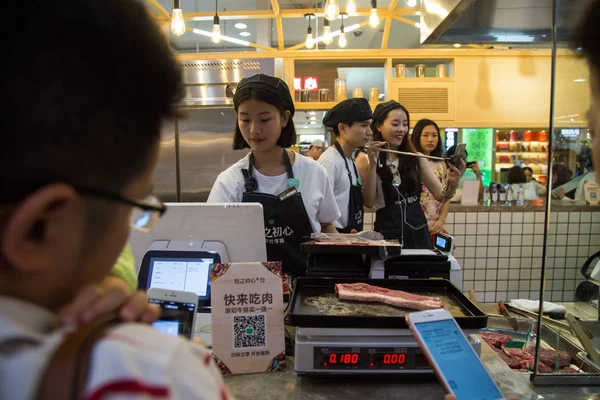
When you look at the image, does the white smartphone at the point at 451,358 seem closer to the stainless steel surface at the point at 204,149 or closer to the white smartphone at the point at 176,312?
the white smartphone at the point at 176,312

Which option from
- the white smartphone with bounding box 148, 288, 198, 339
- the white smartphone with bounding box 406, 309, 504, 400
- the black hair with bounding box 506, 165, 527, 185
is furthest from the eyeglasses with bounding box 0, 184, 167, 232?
the black hair with bounding box 506, 165, 527, 185

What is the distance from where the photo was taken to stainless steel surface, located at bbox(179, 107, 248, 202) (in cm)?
477

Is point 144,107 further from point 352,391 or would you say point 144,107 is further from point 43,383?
point 352,391

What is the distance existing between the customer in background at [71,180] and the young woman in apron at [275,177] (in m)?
1.33

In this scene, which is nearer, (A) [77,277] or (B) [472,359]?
(A) [77,277]

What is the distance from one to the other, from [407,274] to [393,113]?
1788 millimetres

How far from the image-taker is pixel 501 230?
13.5ft

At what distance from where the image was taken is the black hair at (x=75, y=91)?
0.34m

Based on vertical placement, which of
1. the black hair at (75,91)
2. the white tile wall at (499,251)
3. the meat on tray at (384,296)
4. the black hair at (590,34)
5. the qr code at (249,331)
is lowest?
the white tile wall at (499,251)

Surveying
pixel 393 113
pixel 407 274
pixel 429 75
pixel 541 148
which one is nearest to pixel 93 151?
pixel 407 274

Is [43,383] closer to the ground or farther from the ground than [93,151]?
closer to the ground

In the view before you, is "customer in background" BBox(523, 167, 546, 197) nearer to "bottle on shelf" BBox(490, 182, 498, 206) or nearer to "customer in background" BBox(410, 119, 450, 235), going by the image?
"bottle on shelf" BBox(490, 182, 498, 206)

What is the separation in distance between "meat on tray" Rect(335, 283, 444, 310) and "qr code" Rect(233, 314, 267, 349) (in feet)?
0.83

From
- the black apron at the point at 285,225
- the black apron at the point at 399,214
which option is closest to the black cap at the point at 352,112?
the black apron at the point at 399,214
